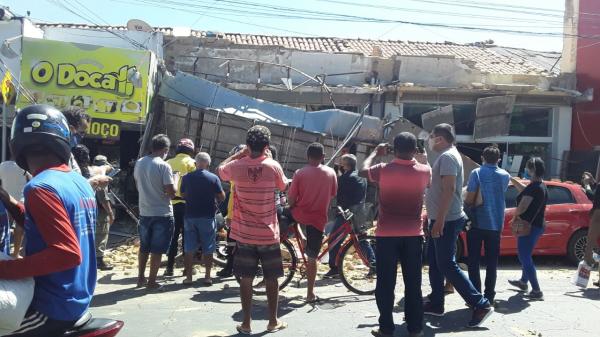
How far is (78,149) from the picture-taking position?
603 centimetres

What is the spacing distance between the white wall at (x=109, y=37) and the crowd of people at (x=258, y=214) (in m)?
7.18

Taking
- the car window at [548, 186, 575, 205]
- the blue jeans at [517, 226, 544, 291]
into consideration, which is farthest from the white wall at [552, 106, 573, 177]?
the blue jeans at [517, 226, 544, 291]

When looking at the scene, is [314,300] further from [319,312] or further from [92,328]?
[92,328]

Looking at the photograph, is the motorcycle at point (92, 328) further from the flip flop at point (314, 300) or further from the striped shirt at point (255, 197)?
the flip flop at point (314, 300)

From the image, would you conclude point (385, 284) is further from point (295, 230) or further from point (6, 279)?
point (6, 279)

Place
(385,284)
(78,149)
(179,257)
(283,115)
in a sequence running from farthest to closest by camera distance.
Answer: (283,115), (179,257), (78,149), (385,284)

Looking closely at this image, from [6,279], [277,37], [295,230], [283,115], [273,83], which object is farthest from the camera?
[277,37]

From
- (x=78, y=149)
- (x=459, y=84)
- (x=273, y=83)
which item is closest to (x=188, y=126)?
(x=273, y=83)

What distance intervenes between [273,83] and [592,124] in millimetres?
8985

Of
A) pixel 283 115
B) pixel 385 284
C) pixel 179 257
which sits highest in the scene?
pixel 283 115

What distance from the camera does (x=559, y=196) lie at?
9109 mm

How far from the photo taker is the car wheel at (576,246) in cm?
885

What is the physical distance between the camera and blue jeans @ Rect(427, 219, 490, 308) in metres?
5.19

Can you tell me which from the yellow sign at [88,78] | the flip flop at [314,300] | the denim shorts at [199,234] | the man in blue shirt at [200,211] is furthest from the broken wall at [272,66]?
the flip flop at [314,300]
